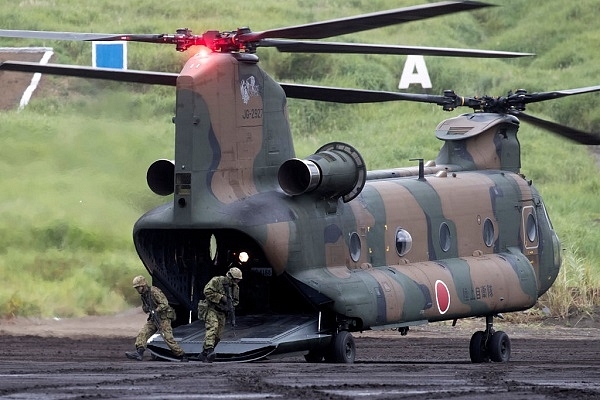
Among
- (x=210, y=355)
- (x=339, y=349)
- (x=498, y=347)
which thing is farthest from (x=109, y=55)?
(x=210, y=355)

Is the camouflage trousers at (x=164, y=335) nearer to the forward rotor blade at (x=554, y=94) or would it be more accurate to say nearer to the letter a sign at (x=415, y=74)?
the forward rotor blade at (x=554, y=94)

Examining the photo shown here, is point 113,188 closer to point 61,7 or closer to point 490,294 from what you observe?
point 490,294

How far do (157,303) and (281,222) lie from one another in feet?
6.40

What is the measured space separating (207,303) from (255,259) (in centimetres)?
109

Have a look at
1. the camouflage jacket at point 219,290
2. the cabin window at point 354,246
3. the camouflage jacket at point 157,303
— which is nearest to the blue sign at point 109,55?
the cabin window at point 354,246

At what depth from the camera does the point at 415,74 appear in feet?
147

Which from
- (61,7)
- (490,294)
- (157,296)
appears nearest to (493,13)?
(61,7)

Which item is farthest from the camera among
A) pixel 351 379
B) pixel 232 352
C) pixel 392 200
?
pixel 392 200

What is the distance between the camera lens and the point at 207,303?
17.5 m

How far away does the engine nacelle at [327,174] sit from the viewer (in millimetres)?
17891

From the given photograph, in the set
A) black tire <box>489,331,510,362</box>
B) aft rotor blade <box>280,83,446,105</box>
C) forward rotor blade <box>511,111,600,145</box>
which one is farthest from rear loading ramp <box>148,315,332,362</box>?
forward rotor blade <box>511,111,600,145</box>

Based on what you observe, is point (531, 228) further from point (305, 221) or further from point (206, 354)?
point (206, 354)

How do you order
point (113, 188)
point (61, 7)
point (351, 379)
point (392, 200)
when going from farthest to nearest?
point (61, 7) < point (113, 188) < point (392, 200) < point (351, 379)

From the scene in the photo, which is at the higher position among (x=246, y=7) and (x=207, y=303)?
(x=246, y=7)
